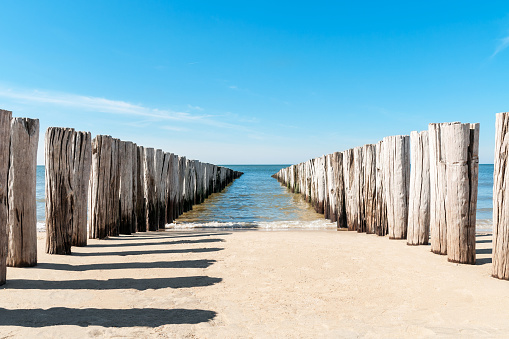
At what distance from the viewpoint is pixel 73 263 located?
431 cm

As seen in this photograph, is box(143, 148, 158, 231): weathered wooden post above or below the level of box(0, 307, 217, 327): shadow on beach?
above

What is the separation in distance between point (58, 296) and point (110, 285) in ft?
1.60

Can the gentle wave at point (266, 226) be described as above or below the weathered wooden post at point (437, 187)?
below

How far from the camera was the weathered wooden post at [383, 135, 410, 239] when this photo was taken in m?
5.79

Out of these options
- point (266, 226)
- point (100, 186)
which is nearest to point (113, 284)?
point (100, 186)

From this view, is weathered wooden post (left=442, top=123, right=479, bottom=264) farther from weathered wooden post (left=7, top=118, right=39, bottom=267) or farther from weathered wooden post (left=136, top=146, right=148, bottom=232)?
weathered wooden post (left=136, top=146, right=148, bottom=232)

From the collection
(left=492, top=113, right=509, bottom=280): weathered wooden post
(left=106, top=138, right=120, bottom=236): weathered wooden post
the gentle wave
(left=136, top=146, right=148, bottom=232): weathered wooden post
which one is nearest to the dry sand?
(left=492, top=113, right=509, bottom=280): weathered wooden post

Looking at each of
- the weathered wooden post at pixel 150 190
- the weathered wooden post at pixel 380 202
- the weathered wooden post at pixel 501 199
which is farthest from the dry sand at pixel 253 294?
the weathered wooden post at pixel 150 190

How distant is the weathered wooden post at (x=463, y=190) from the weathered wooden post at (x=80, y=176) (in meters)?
5.00

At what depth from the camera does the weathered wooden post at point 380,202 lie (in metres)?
6.31

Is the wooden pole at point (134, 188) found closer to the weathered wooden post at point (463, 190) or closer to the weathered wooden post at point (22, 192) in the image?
the weathered wooden post at point (22, 192)

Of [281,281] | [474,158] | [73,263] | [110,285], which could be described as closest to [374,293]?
[281,281]

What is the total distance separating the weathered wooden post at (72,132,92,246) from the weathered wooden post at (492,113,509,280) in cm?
522

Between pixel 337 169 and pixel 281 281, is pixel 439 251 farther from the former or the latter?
pixel 337 169
